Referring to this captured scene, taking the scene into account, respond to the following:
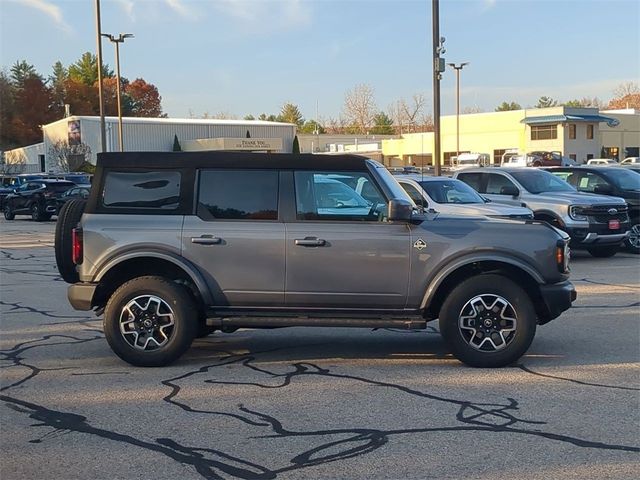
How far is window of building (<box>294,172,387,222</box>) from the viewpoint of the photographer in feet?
22.3

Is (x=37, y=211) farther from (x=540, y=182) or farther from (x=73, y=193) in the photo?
(x=540, y=182)

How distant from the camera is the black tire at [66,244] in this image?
7.05 metres

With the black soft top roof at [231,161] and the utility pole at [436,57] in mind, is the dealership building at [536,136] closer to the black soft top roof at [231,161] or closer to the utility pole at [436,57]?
the utility pole at [436,57]

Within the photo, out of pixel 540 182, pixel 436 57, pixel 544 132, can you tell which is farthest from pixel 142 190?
pixel 544 132

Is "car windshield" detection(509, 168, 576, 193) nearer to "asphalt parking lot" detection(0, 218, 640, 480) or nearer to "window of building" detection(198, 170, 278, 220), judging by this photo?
"asphalt parking lot" detection(0, 218, 640, 480)

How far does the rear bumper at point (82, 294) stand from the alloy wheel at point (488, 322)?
3354 mm

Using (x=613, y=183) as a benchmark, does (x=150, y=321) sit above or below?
below

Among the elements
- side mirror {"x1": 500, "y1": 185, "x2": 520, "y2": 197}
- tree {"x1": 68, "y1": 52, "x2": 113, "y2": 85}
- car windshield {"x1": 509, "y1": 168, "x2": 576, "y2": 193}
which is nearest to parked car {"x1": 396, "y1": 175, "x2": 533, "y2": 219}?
side mirror {"x1": 500, "y1": 185, "x2": 520, "y2": 197}

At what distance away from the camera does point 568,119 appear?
6669cm

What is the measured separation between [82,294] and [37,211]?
25.5m

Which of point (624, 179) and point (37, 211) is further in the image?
point (37, 211)

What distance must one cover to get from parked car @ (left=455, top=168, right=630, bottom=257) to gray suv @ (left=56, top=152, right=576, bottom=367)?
8.38 meters

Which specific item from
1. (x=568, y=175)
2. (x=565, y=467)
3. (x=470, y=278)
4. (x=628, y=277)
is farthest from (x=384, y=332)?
(x=568, y=175)

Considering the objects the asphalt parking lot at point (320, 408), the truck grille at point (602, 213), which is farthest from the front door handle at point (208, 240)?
the truck grille at point (602, 213)
